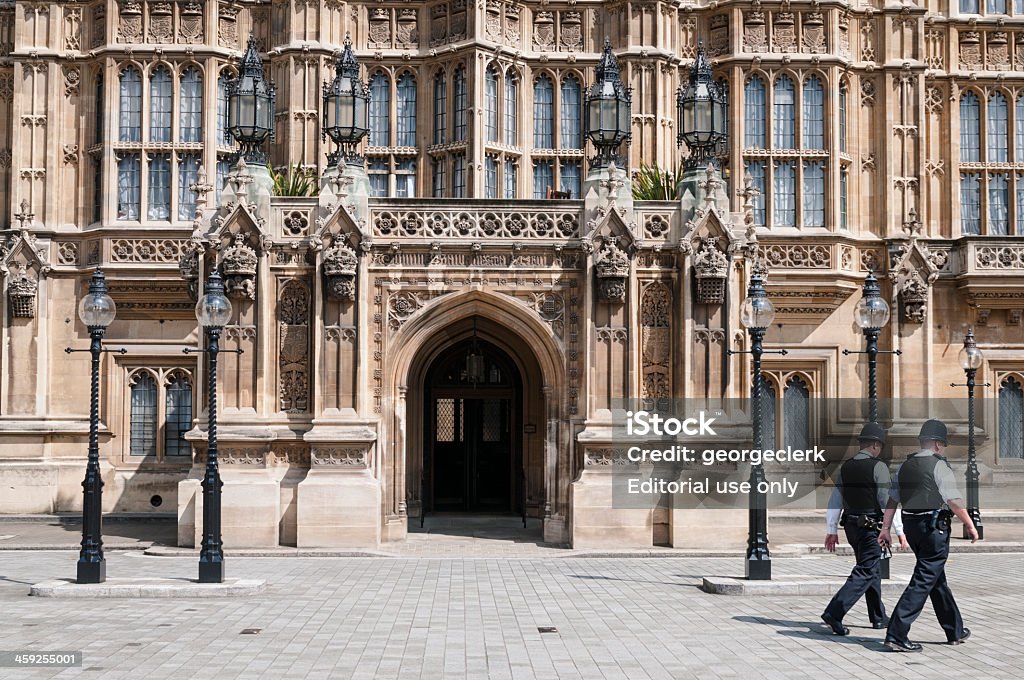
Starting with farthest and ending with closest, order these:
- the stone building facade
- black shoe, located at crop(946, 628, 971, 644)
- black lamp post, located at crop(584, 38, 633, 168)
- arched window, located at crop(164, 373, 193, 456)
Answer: arched window, located at crop(164, 373, 193, 456) < the stone building facade < black lamp post, located at crop(584, 38, 633, 168) < black shoe, located at crop(946, 628, 971, 644)

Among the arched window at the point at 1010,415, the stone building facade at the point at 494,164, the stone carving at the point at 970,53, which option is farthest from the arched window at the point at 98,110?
the arched window at the point at 1010,415

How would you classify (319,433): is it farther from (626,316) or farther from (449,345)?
(626,316)

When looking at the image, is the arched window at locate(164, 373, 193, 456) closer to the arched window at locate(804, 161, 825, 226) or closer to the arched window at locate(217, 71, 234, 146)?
the arched window at locate(217, 71, 234, 146)

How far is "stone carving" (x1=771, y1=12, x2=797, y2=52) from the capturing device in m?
28.4

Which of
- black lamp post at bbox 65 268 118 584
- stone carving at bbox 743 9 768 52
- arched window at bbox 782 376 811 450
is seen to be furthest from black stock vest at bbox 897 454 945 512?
stone carving at bbox 743 9 768 52

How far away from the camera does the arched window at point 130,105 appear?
92.0ft

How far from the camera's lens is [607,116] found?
22391 mm

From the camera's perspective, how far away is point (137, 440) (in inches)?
1102

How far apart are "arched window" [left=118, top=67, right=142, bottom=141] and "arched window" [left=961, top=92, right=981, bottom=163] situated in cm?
1925

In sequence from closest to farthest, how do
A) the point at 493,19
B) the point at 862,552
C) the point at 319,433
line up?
the point at 862,552
the point at 319,433
the point at 493,19

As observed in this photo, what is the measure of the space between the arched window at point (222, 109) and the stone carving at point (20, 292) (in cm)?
461

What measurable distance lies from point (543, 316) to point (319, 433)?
4.37 m

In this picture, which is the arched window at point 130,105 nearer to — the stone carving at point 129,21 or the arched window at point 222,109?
the stone carving at point 129,21

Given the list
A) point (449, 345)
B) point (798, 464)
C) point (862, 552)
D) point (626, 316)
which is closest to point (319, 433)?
point (449, 345)
